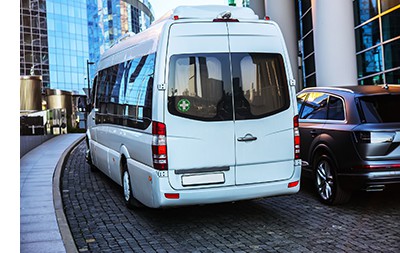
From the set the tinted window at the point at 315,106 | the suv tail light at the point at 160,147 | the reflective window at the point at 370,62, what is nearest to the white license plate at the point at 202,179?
the suv tail light at the point at 160,147

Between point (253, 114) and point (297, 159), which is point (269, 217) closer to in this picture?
point (297, 159)

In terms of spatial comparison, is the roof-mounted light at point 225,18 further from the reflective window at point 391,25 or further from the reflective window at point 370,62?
the reflective window at point 370,62

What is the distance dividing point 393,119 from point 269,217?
2162 mm

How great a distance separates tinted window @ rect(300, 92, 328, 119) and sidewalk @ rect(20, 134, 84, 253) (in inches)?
165

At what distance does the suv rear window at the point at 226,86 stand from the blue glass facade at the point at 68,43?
3388 inches

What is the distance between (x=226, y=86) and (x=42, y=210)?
11.1 ft

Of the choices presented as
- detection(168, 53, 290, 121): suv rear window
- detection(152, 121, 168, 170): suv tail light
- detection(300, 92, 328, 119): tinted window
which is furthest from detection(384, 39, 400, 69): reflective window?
detection(152, 121, 168, 170): suv tail light

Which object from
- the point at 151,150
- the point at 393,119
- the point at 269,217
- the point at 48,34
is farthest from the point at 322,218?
the point at 48,34

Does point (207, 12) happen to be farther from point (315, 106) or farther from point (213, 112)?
point (315, 106)

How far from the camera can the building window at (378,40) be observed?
53.8 ft

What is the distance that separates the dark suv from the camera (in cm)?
658

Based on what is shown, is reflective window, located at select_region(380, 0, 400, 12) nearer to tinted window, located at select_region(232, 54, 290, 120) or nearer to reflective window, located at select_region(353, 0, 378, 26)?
reflective window, located at select_region(353, 0, 378, 26)

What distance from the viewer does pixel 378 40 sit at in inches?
698

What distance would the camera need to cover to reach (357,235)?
19.4 ft
